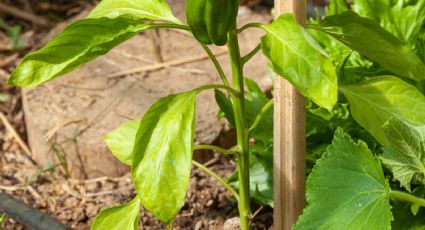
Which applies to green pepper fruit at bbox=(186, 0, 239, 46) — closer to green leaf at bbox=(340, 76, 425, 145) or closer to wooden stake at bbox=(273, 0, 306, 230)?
wooden stake at bbox=(273, 0, 306, 230)

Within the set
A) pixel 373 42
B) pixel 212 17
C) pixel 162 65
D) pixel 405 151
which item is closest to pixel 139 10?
pixel 212 17

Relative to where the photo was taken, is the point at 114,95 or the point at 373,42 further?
the point at 114,95

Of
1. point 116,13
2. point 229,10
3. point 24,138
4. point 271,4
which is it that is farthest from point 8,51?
point 229,10

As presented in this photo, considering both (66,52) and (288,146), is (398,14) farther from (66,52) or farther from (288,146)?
(66,52)

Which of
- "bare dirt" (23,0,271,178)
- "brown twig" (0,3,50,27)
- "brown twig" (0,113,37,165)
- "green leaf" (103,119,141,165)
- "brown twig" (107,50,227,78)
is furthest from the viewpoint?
"brown twig" (0,3,50,27)

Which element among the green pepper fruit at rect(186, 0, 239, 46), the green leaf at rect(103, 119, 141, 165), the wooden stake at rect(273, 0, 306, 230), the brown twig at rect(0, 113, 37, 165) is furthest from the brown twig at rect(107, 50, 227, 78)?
the green pepper fruit at rect(186, 0, 239, 46)
